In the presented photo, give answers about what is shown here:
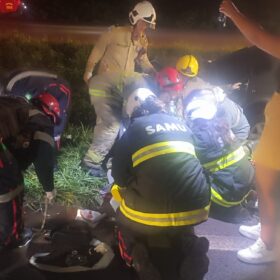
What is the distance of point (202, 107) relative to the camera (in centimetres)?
380

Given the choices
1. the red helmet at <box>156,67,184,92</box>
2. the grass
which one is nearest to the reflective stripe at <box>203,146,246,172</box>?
the red helmet at <box>156,67,184,92</box>

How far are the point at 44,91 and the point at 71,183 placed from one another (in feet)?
3.23

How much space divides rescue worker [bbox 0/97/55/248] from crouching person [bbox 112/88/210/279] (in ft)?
2.30

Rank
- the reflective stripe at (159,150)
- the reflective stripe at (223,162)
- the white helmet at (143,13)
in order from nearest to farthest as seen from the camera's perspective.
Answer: the reflective stripe at (159,150), the reflective stripe at (223,162), the white helmet at (143,13)

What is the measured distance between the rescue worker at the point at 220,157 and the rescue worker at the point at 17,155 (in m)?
1.29

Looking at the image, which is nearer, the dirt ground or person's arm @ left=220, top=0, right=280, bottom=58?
person's arm @ left=220, top=0, right=280, bottom=58

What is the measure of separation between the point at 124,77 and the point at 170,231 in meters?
2.14

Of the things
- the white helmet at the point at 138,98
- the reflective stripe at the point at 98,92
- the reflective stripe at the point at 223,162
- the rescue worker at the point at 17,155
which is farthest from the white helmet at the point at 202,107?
the rescue worker at the point at 17,155

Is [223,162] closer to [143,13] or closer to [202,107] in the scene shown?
[202,107]

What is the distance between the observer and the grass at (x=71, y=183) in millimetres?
4309

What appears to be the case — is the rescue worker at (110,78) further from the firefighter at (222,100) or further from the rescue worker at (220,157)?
the rescue worker at (220,157)

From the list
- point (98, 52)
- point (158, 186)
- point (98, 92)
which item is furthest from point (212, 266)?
point (98, 52)

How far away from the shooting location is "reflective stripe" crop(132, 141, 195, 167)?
2938mm

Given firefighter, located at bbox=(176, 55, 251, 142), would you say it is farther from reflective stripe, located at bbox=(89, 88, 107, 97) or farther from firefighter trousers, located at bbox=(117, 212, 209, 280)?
firefighter trousers, located at bbox=(117, 212, 209, 280)
